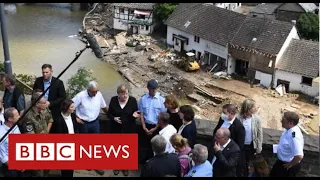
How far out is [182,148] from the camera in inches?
229

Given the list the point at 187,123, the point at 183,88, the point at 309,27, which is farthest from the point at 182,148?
the point at 309,27

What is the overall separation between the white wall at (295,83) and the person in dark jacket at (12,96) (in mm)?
22461

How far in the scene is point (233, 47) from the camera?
97.0ft

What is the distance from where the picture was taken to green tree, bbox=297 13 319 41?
32406mm

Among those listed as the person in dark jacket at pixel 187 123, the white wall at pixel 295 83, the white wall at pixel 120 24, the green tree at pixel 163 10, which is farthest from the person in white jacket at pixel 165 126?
the white wall at pixel 120 24

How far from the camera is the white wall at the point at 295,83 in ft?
89.2

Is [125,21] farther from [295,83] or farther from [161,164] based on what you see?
[161,164]

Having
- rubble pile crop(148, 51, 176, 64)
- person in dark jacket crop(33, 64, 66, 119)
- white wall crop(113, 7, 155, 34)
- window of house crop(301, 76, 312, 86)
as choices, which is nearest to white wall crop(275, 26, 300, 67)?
window of house crop(301, 76, 312, 86)

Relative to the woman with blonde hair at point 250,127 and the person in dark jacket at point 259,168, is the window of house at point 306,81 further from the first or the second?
the person in dark jacket at point 259,168

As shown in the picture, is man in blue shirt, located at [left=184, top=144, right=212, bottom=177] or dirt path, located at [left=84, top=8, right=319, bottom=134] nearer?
man in blue shirt, located at [left=184, top=144, right=212, bottom=177]

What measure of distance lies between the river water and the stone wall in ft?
60.5

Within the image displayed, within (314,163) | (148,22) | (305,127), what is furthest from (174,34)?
(314,163)

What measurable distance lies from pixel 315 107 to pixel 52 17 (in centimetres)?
2414

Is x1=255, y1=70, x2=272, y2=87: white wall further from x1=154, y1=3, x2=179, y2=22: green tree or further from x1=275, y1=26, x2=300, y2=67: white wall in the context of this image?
x1=154, y1=3, x2=179, y2=22: green tree
